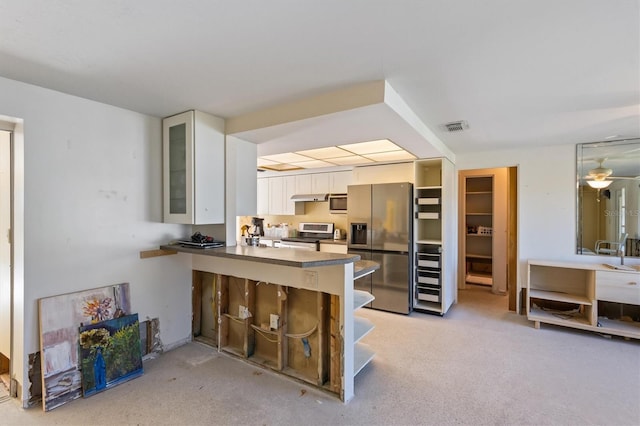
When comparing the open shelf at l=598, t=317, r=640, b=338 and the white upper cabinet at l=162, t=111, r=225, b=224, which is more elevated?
Result: the white upper cabinet at l=162, t=111, r=225, b=224

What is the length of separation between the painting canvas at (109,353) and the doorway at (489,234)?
15.8 feet

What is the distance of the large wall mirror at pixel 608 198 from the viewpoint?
11.3 feet

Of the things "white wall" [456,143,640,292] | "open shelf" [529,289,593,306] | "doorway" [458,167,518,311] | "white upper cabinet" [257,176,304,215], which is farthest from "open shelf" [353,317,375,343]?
"white upper cabinet" [257,176,304,215]

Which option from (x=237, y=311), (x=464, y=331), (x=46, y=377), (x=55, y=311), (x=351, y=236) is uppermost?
(x=351, y=236)

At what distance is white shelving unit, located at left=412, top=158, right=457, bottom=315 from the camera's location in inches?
160

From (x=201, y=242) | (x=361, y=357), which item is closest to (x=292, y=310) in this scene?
(x=361, y=357)

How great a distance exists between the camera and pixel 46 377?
210 centimetres

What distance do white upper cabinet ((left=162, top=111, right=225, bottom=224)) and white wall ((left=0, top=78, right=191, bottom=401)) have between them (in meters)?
0.13

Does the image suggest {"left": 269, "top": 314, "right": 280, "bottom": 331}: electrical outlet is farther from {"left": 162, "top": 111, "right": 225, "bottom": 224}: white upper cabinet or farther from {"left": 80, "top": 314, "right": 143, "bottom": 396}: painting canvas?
{"left": 80, "top": 314, "right": 143, "bottom": 396}: painting canvas

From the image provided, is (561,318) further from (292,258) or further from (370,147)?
(292,258)

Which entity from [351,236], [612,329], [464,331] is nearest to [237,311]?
[351,236]

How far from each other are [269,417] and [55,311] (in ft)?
5.90

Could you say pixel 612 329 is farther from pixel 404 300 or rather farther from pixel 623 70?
pixel 623 70

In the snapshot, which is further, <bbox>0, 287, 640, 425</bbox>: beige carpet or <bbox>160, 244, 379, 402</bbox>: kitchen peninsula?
<bbox>160, 244, 379, 402</bbox>: kitchen peninsula
